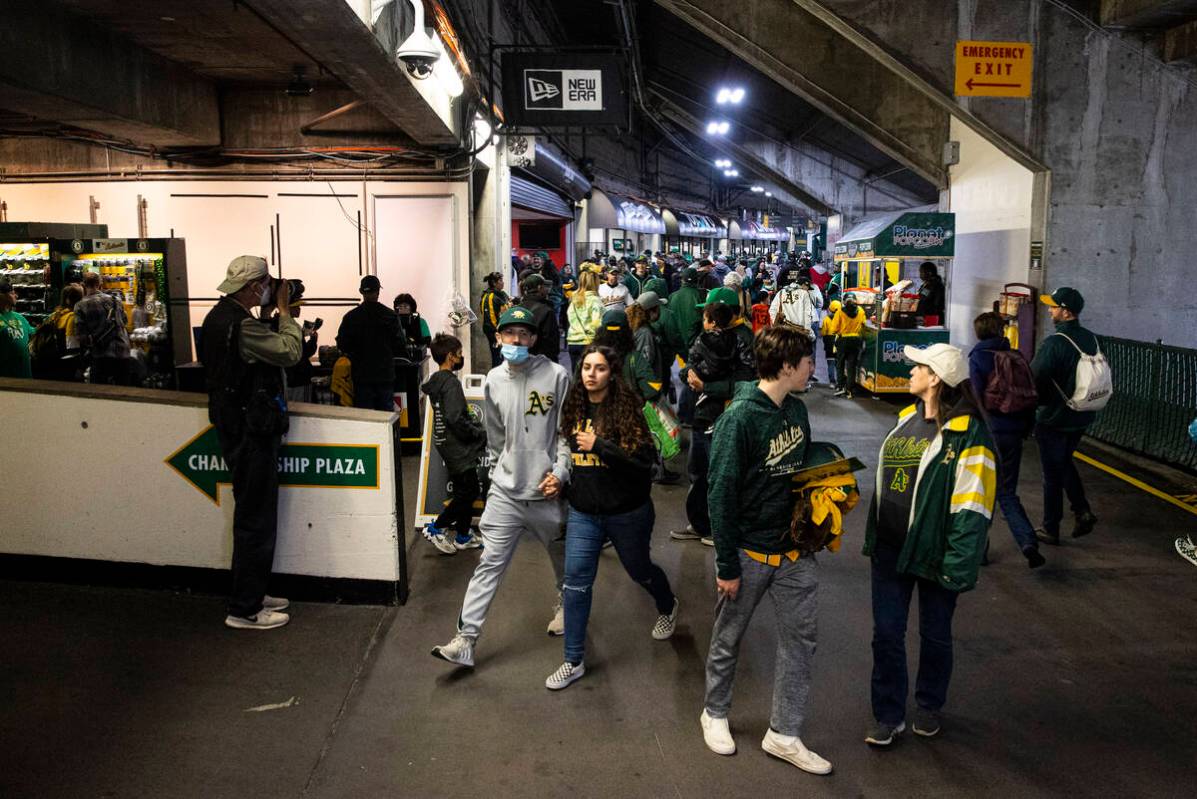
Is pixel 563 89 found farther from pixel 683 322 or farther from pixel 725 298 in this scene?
pixel 725 298

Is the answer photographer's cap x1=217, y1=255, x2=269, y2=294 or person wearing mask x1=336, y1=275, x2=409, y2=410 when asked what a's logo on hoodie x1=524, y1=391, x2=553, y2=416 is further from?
person wearing mask x1=336, y1=275, x2=409, y2=410

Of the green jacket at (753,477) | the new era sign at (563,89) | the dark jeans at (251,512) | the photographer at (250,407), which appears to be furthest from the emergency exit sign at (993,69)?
the dark jeans at (251,512)

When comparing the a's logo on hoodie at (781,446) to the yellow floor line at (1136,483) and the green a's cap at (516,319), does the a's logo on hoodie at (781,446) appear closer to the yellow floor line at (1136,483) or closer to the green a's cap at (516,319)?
the green a's cap at (516,319)

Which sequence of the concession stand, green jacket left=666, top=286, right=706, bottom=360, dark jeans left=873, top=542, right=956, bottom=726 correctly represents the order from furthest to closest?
the concession stand < green jacket left=666, top=286, right=706, bottom=360 < dark jeans left=873, top=542, right=956, bottom=726

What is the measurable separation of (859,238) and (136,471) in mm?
12175

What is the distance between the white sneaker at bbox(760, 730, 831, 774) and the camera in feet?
13.4

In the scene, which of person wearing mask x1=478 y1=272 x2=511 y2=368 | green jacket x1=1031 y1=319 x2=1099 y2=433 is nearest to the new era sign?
person wearing mask x1=478 y1=272 x2=511 y2=368

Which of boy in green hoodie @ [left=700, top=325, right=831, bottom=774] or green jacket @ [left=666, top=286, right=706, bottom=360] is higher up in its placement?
green jacket @ [left=666, top=286, right=706, bottom=360]

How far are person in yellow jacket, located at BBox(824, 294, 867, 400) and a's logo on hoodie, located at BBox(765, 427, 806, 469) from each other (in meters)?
11.0

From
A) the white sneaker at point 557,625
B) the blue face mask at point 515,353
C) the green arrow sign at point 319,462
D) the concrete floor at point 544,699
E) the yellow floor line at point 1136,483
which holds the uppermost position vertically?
the blue face mask at point 515,353

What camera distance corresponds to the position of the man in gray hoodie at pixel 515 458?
499 cm

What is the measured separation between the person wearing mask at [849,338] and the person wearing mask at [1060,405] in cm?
722

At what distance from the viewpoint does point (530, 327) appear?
16.9ft

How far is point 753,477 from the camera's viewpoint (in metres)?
3.98
